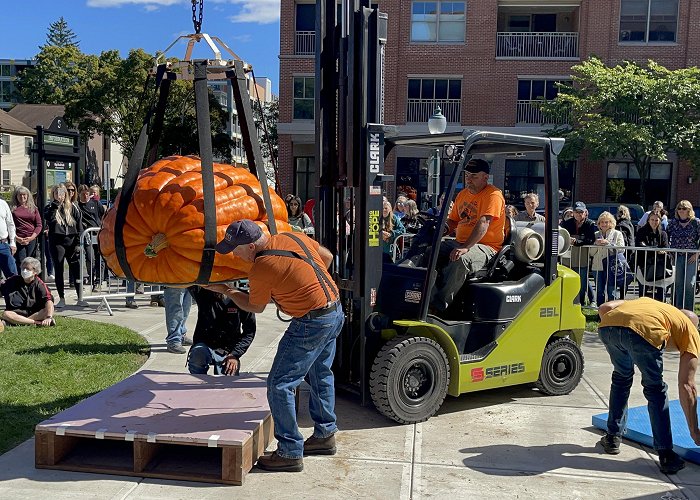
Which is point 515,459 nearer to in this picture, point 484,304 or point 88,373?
point 484,304

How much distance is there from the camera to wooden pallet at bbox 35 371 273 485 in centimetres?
491

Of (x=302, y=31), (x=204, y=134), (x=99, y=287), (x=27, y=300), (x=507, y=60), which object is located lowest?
(x=99, y=287)

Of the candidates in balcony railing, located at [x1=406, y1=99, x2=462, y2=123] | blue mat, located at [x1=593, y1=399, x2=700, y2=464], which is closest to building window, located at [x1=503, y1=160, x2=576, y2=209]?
balcony railing, located at [x1=406, y1=99, x2=462, y2=123]

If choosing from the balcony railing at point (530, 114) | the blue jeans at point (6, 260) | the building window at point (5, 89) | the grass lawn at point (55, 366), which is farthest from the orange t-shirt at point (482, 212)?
the building window at point (5, 89)

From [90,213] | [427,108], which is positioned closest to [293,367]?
[90,213]

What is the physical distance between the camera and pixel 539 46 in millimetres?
32062

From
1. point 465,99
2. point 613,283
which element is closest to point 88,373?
point 613,283

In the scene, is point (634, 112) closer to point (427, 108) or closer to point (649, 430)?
point (427, 108)

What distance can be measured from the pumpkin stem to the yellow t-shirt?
3256mm

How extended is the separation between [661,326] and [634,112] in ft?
82.7

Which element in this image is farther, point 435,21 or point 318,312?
point 435,21

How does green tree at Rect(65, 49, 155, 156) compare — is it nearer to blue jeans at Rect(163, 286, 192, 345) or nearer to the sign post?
the sign post

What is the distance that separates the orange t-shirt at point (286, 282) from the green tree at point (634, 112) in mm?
24226

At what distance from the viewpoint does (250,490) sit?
191 inches
